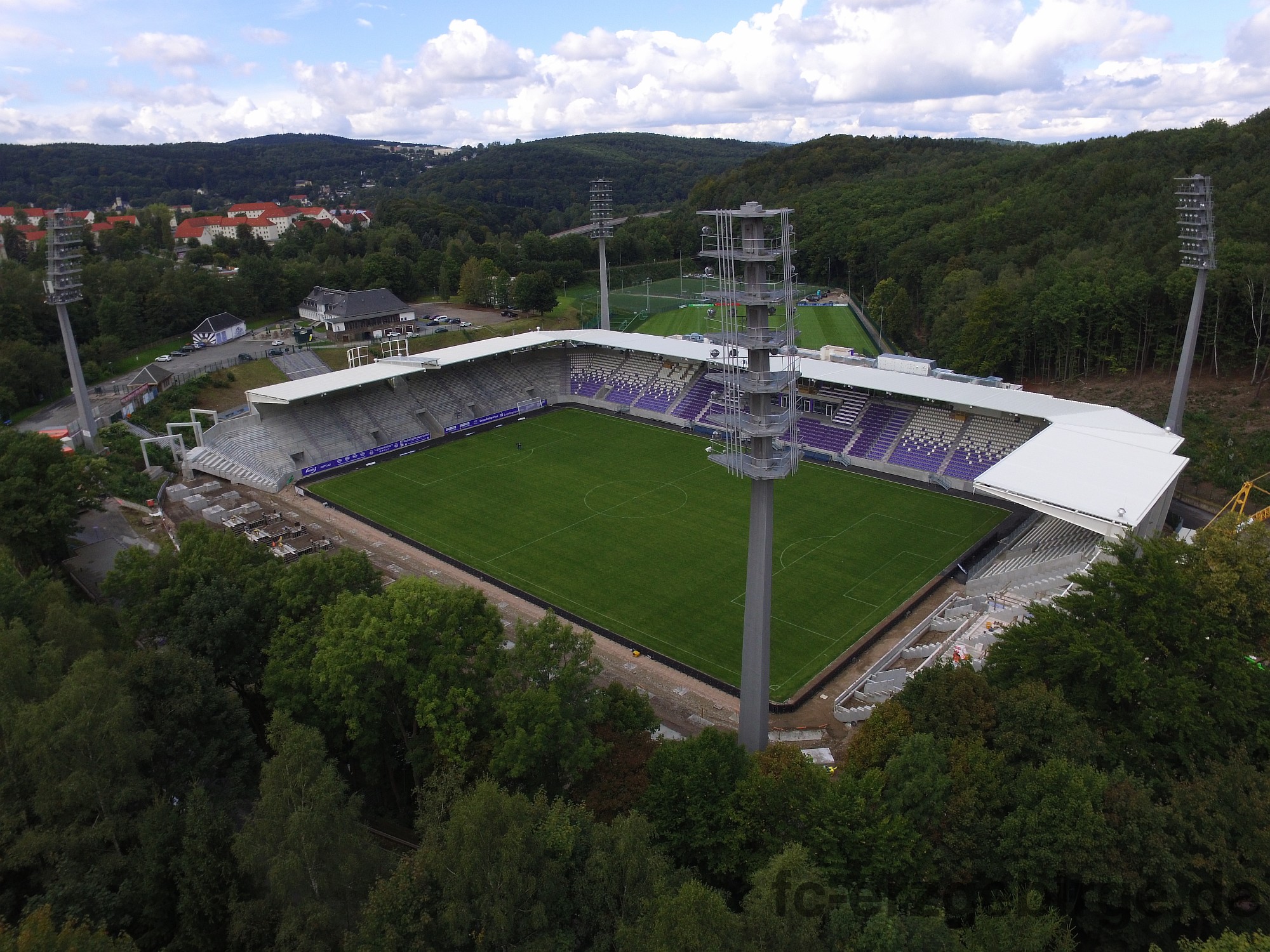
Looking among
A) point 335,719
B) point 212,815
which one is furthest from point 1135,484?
point 212,815

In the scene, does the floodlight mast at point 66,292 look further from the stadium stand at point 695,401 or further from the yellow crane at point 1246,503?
the yellow crane at point 1246,503

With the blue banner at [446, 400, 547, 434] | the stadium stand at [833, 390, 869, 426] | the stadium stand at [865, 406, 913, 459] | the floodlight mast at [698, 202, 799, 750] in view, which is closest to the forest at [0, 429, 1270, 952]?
the floodlight mast at [698, 202, 799, 750]

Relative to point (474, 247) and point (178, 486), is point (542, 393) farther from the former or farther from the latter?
point (474, 247)

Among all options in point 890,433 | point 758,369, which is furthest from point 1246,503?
point 758,369

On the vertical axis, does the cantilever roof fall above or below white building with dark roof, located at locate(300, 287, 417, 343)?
below

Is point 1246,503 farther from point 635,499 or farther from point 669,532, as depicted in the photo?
point 635,499

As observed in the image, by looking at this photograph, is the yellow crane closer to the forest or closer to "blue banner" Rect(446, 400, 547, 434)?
the forest

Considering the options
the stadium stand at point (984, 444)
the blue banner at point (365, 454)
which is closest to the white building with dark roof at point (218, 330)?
the blue banner at point (365, 454)
